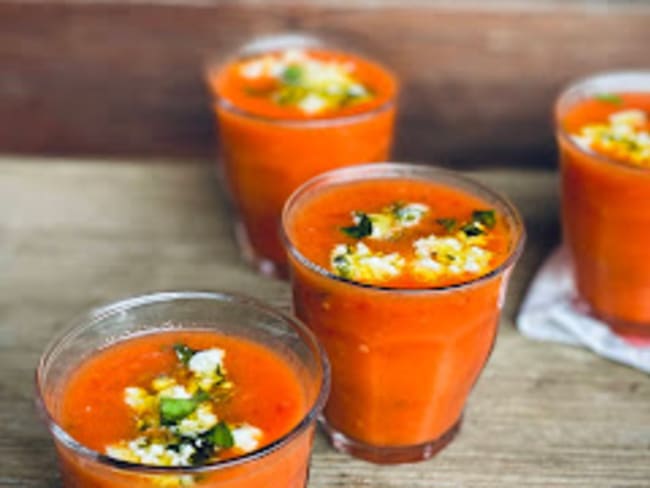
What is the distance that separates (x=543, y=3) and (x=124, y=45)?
0.85 m

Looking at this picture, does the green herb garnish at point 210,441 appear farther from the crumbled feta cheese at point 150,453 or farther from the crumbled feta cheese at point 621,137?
the crumbled feta cheese at point 621,137

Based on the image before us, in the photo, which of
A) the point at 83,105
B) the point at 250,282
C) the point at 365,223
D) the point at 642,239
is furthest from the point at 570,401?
the point at 83,105

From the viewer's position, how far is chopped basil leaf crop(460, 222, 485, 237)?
141cm

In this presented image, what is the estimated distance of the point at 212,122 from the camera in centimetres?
233

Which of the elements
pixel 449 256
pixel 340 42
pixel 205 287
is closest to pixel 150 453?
pixel 449 256

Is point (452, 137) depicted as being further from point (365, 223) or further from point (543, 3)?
point (365, 223)

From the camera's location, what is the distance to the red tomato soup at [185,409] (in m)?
1.12

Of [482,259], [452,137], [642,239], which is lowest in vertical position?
[452,137]

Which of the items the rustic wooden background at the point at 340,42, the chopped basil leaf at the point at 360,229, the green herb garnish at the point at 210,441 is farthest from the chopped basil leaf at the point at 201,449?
the rustic wooden background at the point at 340,42

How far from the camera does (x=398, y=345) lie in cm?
132

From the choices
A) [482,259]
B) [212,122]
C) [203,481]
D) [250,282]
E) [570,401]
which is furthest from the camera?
[212,122]

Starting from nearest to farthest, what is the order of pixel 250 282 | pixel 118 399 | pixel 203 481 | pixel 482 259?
pixel 203 481 < pixel 118 399 < pixel 482 259 < pixel 250 282

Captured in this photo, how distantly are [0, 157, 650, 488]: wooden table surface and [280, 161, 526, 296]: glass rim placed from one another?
0.27m

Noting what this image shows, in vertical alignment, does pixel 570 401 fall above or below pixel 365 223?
below
